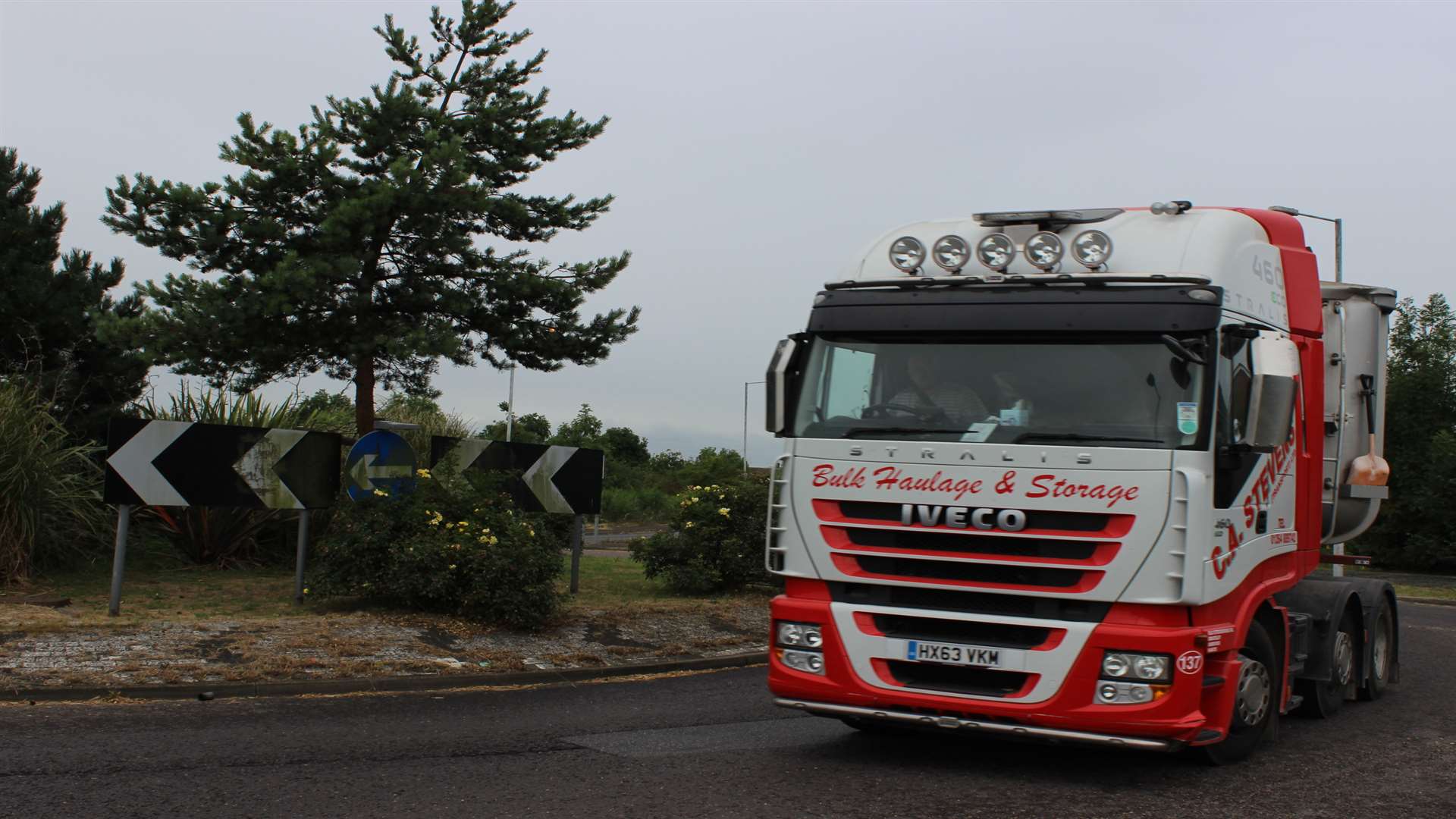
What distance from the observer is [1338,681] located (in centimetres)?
991

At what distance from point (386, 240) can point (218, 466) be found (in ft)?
11.8

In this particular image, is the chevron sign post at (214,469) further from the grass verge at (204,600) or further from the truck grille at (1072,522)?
the truck grille at (1072,522)

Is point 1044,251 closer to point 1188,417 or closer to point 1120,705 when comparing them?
point 1188,417

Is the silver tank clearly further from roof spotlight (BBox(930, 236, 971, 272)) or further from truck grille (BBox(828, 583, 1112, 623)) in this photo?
truck grille (BBox(828, 583, 1112, 623))

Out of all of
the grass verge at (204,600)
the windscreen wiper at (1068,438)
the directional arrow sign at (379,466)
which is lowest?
the grass verge at (204,600)

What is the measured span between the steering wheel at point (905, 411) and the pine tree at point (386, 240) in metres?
7.20

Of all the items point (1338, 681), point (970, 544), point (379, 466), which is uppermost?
point (379, 466)

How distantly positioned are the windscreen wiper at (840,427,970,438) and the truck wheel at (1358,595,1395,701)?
5.17 metres

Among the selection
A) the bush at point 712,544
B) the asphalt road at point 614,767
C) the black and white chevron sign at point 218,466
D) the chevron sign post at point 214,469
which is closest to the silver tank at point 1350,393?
the asphalt road at point 614,767

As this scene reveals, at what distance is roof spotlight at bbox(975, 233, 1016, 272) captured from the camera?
773 centimetres

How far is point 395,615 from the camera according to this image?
39.0 ft

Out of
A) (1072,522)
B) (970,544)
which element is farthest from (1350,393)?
(970,544)

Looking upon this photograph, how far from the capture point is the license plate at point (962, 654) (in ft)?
22.8

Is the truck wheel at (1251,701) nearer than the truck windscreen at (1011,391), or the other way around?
the truck windscreen at (1011,391)
